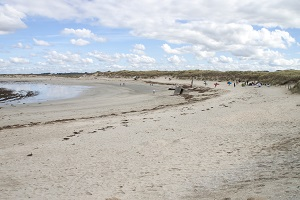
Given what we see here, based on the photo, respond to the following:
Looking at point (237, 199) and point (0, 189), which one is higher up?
point (237, 199)

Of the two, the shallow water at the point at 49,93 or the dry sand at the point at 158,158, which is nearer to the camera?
the dry sand at the point at 158,158

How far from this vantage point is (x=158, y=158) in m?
9.73

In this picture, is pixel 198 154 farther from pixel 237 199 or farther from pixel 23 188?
pixel 23 188

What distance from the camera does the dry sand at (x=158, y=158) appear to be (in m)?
7.00

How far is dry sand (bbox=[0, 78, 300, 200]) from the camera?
7004 millimetres

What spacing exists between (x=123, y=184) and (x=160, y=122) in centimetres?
848

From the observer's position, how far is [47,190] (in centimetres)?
742

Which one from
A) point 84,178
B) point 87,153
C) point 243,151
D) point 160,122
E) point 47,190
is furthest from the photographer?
point 160,122

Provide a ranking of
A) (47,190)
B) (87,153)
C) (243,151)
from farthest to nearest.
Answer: (87,153) < (243,151) < (47,190)

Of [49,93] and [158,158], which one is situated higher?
[49,93]

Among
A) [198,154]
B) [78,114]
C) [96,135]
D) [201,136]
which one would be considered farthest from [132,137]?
[78,114]

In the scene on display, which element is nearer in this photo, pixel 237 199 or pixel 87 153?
pixel 237 199

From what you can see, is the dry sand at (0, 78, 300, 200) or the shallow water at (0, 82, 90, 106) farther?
the shallow water at (0, 82, 90, 106)

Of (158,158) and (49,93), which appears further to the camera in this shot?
(49,93)
